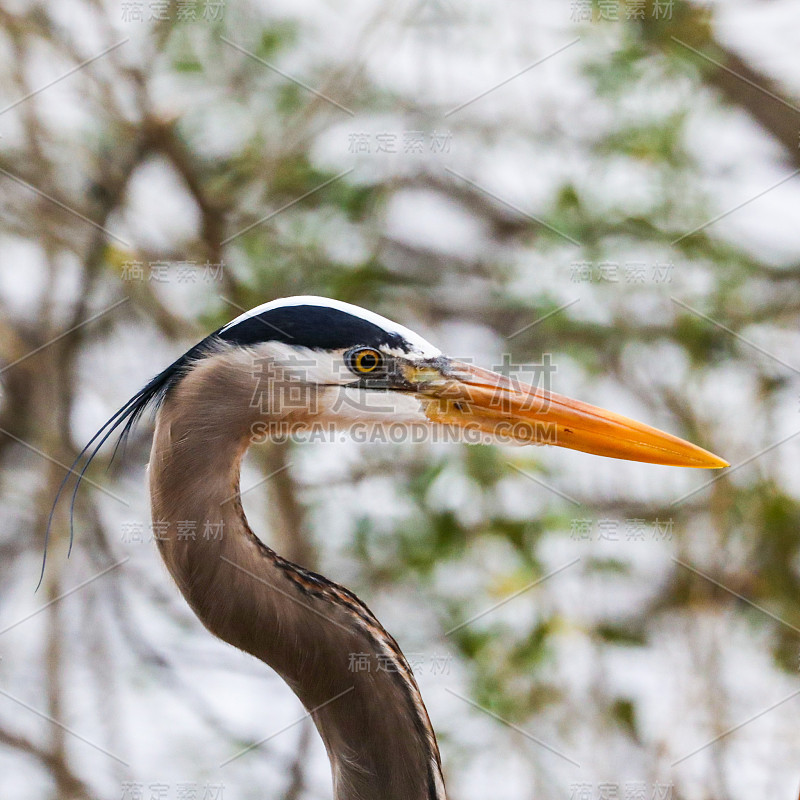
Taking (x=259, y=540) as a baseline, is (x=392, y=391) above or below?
above

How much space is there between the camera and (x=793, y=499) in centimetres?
193

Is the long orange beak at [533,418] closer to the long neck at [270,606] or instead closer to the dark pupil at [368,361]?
the dark pupil at [368,361]

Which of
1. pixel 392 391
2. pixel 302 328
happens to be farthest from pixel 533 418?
pixel 302 328

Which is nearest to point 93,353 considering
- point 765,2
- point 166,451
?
point 166,451

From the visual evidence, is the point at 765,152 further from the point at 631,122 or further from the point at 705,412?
→ the point at 705,412

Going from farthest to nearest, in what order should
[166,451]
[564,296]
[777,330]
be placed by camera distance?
[777,330], [564,296], [166,451]

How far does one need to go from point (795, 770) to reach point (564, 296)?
1.17 m

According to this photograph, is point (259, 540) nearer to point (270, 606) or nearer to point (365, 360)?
point (270, 606)

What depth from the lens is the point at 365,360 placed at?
98 centimetres

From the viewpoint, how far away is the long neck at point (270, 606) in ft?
2.89

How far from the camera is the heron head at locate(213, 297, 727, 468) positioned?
→ 0.95m

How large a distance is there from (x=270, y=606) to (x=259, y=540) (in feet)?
0.23

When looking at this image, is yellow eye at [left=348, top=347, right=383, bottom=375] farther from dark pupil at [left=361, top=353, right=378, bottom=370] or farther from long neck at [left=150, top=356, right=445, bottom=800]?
long neck at [left=150, top=356, right=445, bottom=800]

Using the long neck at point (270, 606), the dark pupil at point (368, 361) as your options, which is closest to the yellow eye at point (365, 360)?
the dark pupil at point (368, 361)
